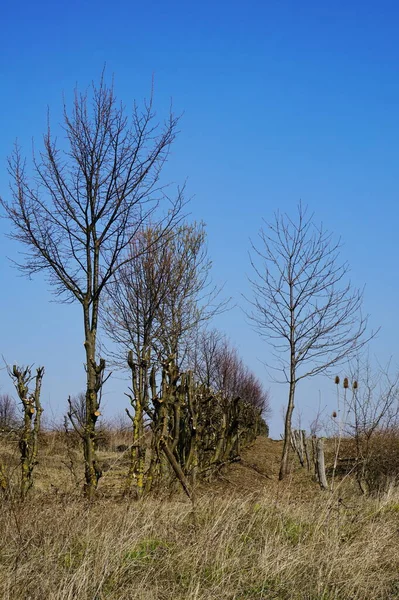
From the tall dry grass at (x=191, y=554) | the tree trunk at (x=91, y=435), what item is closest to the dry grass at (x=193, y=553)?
the tall dry grass at (x=191, y=554)

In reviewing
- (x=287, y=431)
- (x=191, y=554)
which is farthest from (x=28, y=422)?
(x=287, y=431)

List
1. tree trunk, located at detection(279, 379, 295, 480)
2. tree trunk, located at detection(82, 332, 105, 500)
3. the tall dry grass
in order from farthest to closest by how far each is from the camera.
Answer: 1. tree trunk, located at detection(279, 379, 295, 480)
2. tree trunk, located at detection(82, 332, 105, 500)
3. the tall dry grass

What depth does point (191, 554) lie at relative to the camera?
17.2 ft

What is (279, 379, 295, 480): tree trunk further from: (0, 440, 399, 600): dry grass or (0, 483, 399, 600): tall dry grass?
(0, 483, 399, 600): tall dry grass

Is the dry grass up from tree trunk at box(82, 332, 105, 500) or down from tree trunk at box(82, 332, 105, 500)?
down

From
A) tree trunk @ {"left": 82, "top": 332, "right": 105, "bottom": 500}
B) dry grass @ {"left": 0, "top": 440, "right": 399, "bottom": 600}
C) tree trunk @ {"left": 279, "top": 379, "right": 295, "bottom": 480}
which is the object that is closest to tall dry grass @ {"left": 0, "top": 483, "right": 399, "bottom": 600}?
dry grass @ {"left": 0, "top": 440, "right": 399, "bottom": 600}

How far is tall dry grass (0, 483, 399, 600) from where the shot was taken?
463 centimetres

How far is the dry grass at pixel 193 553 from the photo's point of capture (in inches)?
183

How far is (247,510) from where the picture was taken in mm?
6805

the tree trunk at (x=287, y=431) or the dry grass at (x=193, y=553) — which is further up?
the tree trunk at (x=287, y=431)

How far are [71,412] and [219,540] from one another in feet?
13.1

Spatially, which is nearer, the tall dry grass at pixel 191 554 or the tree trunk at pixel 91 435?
the tall dry grass at pixel 191 554

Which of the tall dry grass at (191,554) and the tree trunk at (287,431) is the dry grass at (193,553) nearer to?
the tall dry grass at (191,554)

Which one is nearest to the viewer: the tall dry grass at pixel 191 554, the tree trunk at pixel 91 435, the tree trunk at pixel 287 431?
the tall dry grass at pixel 191 554
